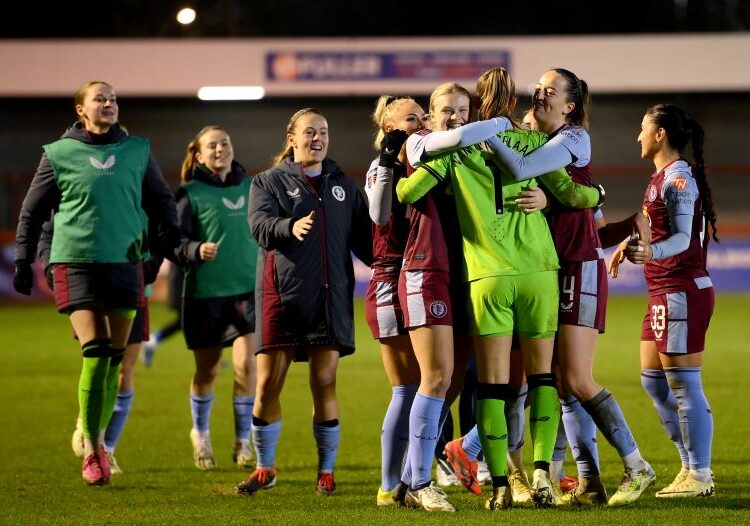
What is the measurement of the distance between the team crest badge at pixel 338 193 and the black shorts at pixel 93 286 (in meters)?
1.31

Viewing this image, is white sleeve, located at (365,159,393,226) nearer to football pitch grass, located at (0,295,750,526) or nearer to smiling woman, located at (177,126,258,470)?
football pitch grass, located at (0,295,750,526)

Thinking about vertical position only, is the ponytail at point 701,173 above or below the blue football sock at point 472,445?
above

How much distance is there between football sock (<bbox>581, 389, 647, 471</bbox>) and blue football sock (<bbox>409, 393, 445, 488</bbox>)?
2.32 ft

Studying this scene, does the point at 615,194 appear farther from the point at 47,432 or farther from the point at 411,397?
the point at 411,397

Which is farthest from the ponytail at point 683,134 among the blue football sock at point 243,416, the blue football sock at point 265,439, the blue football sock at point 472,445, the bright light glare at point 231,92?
the bright light glare at point 231,92

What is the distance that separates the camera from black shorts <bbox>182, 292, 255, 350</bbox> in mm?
7848

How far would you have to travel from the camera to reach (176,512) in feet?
19.6

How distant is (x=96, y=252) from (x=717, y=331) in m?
10.8

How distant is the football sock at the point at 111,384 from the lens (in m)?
6.94

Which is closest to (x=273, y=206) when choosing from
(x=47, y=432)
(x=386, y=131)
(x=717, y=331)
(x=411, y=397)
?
(x=386, y=131)

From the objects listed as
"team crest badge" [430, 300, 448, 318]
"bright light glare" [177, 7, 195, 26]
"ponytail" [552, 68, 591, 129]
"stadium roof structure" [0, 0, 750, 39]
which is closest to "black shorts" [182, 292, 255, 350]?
"team crest badge" [430, 300, 448, 318]

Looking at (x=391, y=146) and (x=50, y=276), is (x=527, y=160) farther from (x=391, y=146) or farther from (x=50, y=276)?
(x=50, y=276)

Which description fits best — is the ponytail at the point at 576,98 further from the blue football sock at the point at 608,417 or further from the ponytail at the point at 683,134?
the blue football sock at the point at 608,417

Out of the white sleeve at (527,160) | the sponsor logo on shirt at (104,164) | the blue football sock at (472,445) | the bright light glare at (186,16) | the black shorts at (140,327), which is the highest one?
the bright light glare at (186,16)
